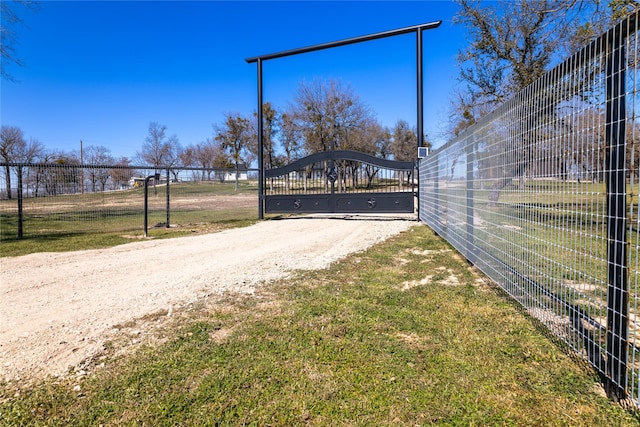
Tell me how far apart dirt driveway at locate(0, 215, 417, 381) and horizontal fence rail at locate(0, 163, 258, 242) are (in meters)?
3.15

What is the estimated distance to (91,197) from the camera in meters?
11.0

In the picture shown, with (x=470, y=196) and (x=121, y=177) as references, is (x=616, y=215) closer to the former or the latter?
(x=470, y=196)

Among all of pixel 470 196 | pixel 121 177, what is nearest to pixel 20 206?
pixel 121 177

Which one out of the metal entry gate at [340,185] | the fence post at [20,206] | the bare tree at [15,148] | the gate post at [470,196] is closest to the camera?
the gate post at [470,196]

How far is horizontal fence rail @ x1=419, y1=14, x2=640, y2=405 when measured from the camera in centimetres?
200

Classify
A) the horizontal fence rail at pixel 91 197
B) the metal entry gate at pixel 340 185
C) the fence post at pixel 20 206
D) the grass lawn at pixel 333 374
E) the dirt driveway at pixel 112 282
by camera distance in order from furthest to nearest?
the metal entry gate at pixel 340 185 → the horizontal fence rail at pixel 91 197 → the fence post at pixel 20 206 → the dirt driveway at pixel 112 282 → the grass lawn at pixel 333 374

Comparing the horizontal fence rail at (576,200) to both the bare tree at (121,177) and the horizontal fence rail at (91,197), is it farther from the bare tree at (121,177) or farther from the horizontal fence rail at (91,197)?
the bare tree at (121,177)

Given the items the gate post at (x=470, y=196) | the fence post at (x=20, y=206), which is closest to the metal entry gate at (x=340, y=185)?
the gate post at (x=470, y=196)

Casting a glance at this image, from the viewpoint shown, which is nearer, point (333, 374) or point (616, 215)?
point (616, 215)

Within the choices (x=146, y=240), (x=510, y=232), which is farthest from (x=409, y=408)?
(x=146, y=240)

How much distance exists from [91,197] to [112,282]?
25.5ft

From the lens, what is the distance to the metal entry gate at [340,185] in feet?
39.3

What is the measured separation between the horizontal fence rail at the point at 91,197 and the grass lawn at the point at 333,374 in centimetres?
728

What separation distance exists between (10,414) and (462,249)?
554 cm
